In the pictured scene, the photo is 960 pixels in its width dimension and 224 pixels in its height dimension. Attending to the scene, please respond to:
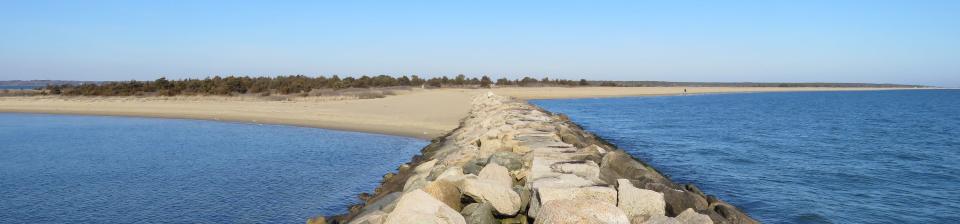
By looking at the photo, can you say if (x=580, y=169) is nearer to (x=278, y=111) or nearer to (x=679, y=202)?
(x=679, y=202)

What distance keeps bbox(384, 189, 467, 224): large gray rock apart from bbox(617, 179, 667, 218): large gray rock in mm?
1505

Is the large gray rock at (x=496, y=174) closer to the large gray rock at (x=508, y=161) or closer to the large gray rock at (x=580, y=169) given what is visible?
the large gray rock at (x=580, y=169)

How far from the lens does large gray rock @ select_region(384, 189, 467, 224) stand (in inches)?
222

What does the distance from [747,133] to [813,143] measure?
336 centimetres

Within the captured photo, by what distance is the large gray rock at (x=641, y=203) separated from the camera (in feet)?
20.3

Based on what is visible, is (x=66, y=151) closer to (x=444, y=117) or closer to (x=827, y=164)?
(x=444, y=117)

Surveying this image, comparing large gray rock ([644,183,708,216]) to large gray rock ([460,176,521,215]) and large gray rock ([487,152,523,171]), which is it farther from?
large gray rock ([487,152,523,171])

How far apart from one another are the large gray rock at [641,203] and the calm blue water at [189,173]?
404 cm

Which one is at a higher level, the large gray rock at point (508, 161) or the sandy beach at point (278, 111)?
the large gray rock at point (508, 161)

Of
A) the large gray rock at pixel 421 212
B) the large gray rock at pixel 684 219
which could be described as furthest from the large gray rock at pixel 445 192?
the large gray rock at pixel 684 219

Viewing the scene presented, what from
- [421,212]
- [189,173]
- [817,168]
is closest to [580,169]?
[421,212]

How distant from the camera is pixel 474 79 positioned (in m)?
85.6

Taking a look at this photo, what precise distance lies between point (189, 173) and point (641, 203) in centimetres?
894

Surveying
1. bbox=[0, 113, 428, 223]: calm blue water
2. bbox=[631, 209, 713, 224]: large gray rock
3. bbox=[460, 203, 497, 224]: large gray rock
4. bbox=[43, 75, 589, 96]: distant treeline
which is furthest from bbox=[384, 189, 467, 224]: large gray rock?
bbox=[43, 75, 589, 96]: distant treeline
